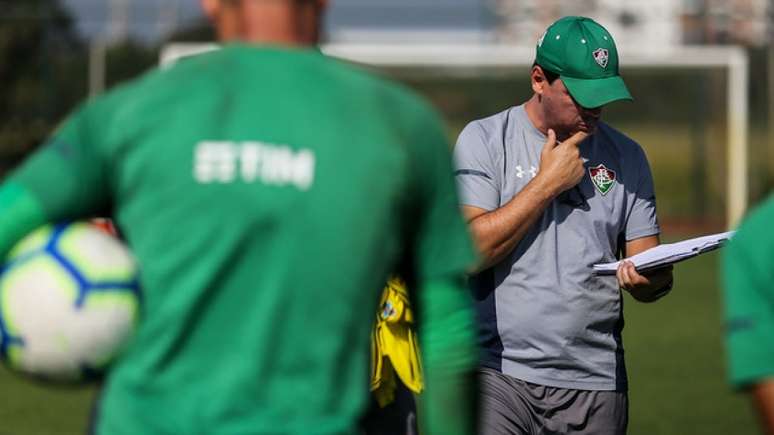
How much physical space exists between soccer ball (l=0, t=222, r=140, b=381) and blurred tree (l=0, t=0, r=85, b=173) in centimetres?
2354

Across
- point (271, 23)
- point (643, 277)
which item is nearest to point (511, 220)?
point (643, 277)

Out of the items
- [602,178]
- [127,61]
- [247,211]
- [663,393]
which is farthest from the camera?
[127,61]

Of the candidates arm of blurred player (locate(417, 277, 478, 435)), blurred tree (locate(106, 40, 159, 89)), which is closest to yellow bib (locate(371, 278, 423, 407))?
arm of blurred player (locate(417, 277, 478, 435))

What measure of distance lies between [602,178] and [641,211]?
195 millimetres

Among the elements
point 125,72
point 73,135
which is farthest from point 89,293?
point 125,72

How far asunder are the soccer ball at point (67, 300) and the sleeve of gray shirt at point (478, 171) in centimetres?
242

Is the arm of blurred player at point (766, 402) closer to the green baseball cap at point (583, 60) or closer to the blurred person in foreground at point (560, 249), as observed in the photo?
the blurred person in foreground at point (560, 249)

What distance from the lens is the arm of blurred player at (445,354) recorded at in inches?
108

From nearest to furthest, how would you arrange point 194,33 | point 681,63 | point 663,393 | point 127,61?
point 663,393, point 681,63, point 127,61, point 194,33

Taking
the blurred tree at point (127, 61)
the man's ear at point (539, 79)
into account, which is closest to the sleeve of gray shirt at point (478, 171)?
the man's ear at point (539, 79)

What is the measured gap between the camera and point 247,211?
254cm

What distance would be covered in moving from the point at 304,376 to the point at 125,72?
26406 millimetres

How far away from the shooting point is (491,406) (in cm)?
512

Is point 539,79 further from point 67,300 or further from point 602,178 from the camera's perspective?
point 67,300
